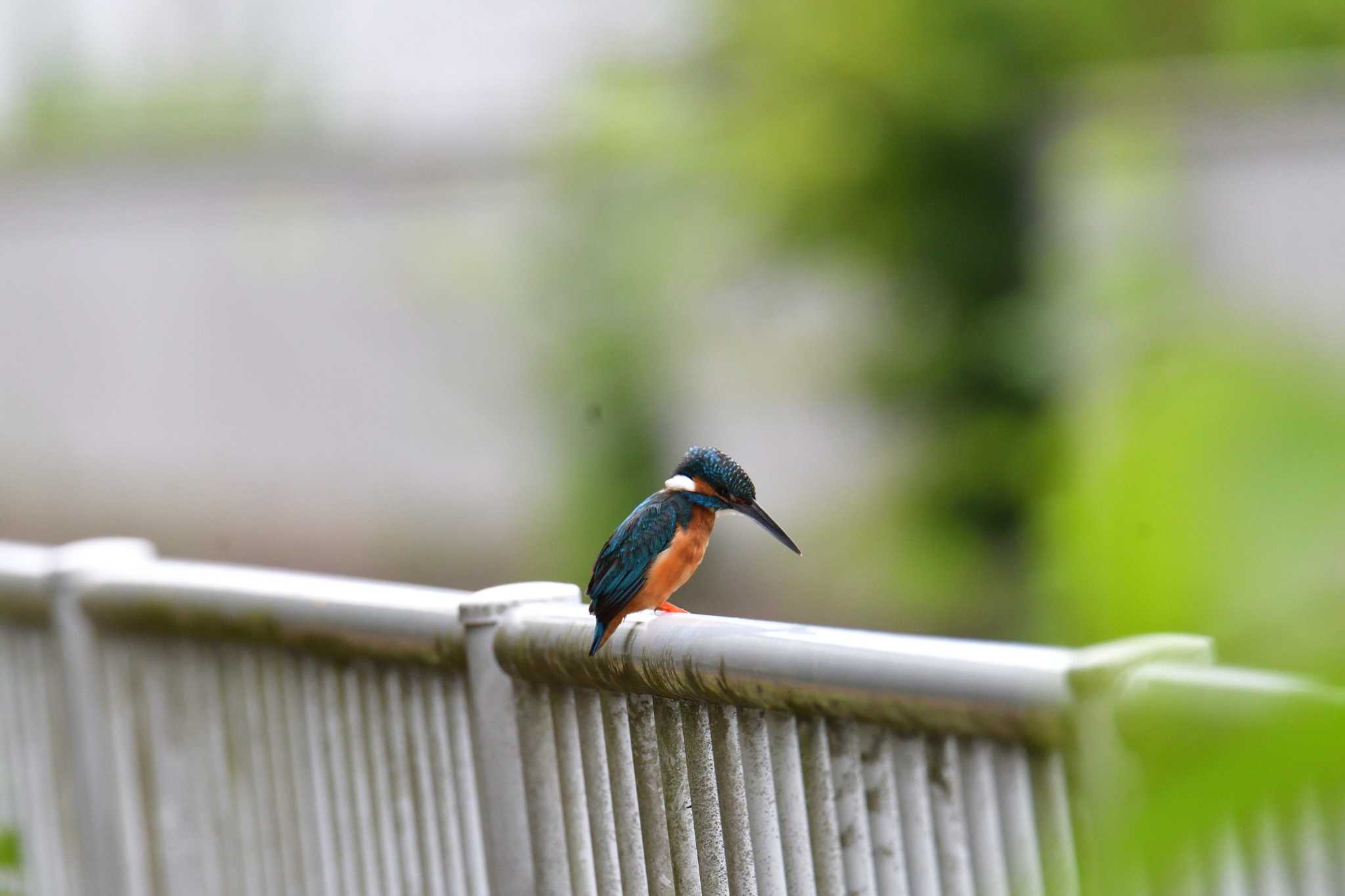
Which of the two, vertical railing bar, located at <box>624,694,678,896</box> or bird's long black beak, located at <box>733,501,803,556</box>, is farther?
bird's long black beak, located at <box>733,501,803,556</box>

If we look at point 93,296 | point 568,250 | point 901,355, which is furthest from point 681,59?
point 93,296

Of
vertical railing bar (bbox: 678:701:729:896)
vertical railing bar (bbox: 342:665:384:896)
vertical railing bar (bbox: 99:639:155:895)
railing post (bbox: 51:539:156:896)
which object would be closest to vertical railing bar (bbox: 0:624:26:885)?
railing post (bbox: 51:539:156:896)

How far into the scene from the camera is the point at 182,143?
12289 millimetres

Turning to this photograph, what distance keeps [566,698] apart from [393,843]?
49cm

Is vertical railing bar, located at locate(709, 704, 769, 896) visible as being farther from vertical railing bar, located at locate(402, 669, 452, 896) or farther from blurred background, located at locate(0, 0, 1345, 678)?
blurred background, located at locate(0, 0, 1345, 678)

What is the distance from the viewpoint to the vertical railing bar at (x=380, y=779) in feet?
8.09

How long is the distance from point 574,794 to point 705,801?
12.0 inches

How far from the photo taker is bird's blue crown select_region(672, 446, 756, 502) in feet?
7.31

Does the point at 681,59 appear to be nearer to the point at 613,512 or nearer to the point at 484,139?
the point at 484,139

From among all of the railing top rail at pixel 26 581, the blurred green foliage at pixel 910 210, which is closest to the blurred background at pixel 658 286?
the blurred green foliage at pixel 910 210

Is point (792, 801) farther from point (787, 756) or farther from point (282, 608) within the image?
point (282, 608)

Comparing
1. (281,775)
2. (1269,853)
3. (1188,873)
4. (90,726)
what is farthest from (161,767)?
(1188,873)

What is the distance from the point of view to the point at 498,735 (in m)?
2.21

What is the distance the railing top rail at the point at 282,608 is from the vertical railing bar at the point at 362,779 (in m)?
0.05
